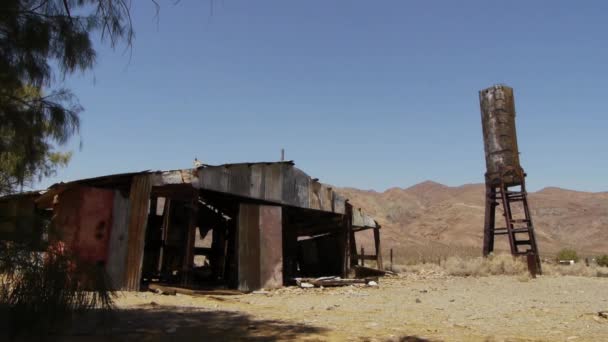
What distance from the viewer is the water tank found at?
20.4 metres

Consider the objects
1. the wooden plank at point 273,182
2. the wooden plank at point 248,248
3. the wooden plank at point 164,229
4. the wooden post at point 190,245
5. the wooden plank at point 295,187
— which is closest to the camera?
the wooden post at point 190,245

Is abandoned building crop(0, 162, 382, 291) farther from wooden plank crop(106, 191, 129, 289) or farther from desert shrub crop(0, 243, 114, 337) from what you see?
desert shrub crop(0, 243, 114, 337)

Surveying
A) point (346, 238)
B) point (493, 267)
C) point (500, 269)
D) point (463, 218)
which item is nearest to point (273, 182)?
point (346, 238)

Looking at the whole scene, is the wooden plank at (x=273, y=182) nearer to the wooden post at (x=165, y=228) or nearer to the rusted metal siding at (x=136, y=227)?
the wooden post at (x=165, y=228)

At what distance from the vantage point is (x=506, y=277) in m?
18.5

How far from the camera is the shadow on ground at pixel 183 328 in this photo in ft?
20.4

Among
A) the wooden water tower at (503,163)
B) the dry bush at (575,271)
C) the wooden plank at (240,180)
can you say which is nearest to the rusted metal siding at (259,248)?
the wooden plank at (240,180)

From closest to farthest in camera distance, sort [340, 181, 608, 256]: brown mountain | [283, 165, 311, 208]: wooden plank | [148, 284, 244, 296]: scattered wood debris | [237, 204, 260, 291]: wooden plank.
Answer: [148, 284, 244, 296]: scattered wood debris → [237, 204, 260, 291]: wooden plank → [283, 165, 311, 208]: wooden plank → [340, 181, 608, 256]: brown mountain

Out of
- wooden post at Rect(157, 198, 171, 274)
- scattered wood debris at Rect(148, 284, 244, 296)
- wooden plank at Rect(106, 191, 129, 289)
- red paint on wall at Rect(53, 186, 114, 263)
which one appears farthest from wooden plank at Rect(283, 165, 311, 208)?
red paint on wall at Rect(53, 186, 114, 263)

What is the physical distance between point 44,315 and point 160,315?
3.66m

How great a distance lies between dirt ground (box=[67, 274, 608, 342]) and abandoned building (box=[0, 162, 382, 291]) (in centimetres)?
121

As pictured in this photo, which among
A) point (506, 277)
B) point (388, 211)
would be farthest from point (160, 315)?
point (388, 211)

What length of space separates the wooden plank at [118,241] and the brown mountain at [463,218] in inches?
1614

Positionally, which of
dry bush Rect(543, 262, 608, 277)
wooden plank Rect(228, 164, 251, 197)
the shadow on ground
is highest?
wooden plank Rect(228, 164, 251, 197)
